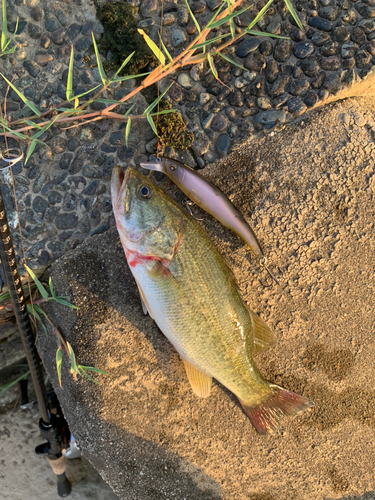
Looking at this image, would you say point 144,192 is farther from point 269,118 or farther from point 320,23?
point 320,23

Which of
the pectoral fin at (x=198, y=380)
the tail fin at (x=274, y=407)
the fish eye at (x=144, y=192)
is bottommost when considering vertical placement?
the tail fin at (x=274, y=407)

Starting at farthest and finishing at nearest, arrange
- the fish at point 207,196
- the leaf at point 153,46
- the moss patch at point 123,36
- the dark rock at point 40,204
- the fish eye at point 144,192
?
the dark rock at point 40,204 → the moss patch at point 123,36 → the fish at point 207,196 → the fish eye at point 144,192 → the leaf at point 153,46

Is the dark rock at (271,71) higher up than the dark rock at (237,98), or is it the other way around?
the dark rock at (271,71)

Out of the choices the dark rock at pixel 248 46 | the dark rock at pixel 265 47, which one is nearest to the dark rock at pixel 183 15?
the dark rock at pixel 248 46

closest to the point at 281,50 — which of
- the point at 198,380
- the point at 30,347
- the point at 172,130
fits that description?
the point at 172,130

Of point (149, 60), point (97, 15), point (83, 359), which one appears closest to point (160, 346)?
point (83, 359)

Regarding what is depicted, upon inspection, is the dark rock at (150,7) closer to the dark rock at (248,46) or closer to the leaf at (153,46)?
the dark rock at (248,46)

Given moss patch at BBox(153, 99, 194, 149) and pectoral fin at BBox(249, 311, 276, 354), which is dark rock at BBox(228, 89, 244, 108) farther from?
pectoral fin at BBox(249, 311, 276, 354)

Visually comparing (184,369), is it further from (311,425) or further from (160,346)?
(311,425)
